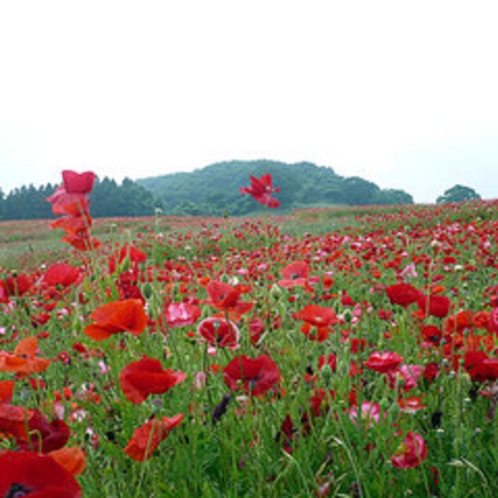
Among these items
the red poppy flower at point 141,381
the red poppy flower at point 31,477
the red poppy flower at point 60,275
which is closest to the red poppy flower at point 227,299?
the red poppy flower at point 141,381

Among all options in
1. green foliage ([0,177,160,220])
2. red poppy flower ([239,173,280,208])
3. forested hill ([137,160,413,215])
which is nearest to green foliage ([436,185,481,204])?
forested hill ([137,160,413,215])

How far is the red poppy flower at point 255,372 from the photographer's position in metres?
1.19

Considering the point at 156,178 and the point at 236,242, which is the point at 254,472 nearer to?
the point at 236,242

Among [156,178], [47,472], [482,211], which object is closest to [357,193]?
[482,211]

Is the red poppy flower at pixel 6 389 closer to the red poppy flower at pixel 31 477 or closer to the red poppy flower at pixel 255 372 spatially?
the red poppy flower at pixel 31 477

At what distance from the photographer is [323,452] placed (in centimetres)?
133

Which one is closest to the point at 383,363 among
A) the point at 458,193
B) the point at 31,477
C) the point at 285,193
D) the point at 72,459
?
the point at 72,459

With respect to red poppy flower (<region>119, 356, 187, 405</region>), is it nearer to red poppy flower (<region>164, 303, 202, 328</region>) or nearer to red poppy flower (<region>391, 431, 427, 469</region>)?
red poppy flower (<region>164, 303, 202, 328</region>)

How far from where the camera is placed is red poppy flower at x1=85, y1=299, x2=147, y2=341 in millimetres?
1063

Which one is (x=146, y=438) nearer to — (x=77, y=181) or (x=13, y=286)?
(x=77, y=181)

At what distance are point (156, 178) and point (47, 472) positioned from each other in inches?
3652

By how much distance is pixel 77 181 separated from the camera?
152 centimetres

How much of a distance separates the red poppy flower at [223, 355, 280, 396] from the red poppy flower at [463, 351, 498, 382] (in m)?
0.49

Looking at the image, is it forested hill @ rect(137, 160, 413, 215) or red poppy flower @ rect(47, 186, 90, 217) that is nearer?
red poppy flower @ rect(47, 186, 90, 217)
